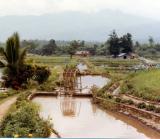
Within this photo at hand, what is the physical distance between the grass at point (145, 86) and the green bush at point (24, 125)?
22.5 feet

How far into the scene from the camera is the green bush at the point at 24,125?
9.36 meters

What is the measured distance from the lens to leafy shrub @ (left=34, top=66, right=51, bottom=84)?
Result: 20984 mm

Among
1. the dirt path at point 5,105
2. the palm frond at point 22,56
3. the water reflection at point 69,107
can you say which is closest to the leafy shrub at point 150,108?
the water reflection at point 69,107

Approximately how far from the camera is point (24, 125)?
9656 millimetres

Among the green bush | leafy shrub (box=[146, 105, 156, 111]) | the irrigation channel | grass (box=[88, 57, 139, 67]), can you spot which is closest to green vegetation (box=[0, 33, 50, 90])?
the irrigation channel

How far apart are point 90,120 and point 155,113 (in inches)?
80.1

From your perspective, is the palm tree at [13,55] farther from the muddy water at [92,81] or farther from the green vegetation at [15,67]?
the muddy water at [92,81]

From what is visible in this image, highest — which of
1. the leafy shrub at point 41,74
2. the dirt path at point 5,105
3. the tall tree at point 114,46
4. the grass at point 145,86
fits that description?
the tall tree at point 114,46

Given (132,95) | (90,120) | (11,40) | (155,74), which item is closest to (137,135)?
(90,120)

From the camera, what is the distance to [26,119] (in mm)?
9875

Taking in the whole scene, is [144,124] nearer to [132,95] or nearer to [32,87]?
[132,95]

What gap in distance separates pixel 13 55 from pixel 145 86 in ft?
18.9

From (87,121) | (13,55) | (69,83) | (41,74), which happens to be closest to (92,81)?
(41,74)

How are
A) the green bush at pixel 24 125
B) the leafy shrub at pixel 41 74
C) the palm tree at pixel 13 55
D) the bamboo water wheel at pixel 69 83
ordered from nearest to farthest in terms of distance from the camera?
1. the green bush at pixel 24 125
2. the bamboo water wheel at pixel 69 83
3. the palm tree at pixel 13 55
4. the leafy shrub at pixel 41 74
